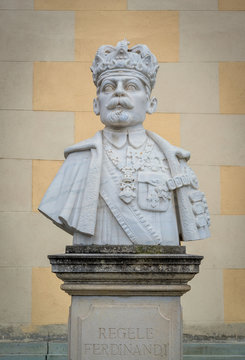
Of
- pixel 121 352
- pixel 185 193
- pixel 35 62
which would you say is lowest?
pixel 121 352

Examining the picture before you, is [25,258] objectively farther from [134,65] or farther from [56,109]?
[134,65]

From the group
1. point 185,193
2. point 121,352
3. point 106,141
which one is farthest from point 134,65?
point 121,352

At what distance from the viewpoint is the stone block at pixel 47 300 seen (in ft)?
21.0

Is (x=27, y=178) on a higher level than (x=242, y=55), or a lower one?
lower

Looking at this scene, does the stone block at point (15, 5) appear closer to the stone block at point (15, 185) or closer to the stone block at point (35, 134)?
the stone block at point (35, 134)

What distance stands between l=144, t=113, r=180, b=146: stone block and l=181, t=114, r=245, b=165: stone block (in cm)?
6

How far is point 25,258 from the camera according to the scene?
6.51 meters

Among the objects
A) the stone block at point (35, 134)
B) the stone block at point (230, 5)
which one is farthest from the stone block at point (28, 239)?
the stone block at point (230, 5)

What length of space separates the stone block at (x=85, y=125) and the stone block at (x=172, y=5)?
124cm

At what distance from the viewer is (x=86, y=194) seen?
457 centimetres

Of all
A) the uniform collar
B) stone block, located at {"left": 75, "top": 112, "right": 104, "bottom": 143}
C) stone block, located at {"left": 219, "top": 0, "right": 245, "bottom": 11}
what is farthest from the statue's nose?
stone block, located at {"left": 219, "top": 0, "right": 245, "bottom": 11}

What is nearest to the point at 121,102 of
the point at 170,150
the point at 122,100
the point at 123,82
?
the point at 122,100

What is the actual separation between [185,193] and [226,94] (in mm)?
2401

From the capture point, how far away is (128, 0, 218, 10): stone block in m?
6.91
